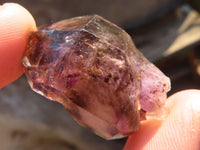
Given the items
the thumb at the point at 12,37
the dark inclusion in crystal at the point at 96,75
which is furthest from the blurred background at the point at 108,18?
the dark inclusion in crystal at the point at 96,75

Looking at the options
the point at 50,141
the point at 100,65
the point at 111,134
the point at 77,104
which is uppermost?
the point at 100,65

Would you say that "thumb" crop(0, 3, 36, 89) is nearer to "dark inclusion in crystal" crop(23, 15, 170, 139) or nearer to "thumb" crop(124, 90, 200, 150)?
"dark inclusion in crystal" crop(23, 15, 170, 139)

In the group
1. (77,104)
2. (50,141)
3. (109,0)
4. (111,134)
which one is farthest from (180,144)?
(109,0)

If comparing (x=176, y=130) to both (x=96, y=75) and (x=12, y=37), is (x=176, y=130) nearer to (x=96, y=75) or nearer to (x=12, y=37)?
(x=96, y=75)

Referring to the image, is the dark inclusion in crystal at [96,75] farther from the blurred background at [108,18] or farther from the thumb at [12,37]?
the blurred background at [108,18]

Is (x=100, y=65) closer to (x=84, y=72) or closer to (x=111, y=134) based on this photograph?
(x=84, y=72)

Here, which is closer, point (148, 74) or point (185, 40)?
point (148, 74)

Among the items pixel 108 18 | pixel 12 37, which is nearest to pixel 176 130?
pixel 12 37
